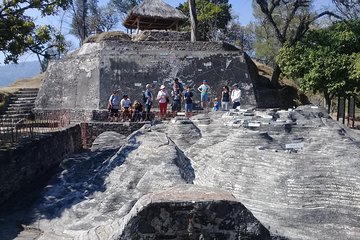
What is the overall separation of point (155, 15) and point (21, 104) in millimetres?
7774

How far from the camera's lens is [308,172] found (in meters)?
5.43

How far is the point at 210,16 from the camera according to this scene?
26344 millimetres

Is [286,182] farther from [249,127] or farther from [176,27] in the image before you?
[176,27]

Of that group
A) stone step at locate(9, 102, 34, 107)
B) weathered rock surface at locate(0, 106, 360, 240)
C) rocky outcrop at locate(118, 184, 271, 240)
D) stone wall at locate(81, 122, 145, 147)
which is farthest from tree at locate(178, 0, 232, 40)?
rocky outcrop at locate(118, 184, 271, 240)

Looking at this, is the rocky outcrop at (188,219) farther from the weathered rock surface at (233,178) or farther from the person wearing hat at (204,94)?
the person wearing hat at (204,94)

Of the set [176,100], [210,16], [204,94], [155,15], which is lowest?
[176,100]

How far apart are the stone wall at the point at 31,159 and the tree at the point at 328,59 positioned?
8059 millimetres

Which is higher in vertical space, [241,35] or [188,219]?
[241,35]

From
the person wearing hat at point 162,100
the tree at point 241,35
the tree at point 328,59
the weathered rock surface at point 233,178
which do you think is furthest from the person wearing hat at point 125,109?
the tree at point 241,35

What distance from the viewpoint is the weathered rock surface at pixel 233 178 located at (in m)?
4.75

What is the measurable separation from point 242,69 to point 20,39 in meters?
9.41

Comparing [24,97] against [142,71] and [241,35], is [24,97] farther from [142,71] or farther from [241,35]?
[241,35]

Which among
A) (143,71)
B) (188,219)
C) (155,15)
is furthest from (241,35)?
(188,219)

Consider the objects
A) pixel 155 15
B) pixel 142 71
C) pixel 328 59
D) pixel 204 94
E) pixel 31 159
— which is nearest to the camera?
pixel 31 159
